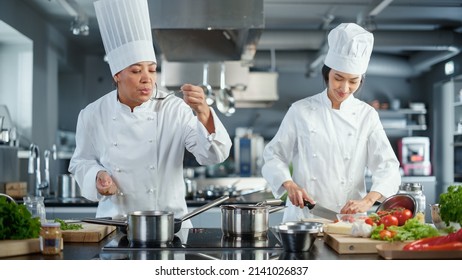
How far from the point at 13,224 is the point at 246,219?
0.68 m

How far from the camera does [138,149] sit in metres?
2.65

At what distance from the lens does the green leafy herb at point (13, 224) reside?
186cm

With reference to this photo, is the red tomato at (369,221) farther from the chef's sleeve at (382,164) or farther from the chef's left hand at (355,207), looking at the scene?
the chef's sleeve at (382,164)

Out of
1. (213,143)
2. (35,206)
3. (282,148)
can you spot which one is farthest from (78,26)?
(35,206)

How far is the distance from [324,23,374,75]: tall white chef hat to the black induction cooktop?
36.5 inches

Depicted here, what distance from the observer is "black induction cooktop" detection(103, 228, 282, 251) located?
1.86m

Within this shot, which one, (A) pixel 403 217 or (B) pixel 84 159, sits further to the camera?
(B) pixel 84 159

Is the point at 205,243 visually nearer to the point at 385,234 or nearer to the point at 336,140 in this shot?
the point at 385,234

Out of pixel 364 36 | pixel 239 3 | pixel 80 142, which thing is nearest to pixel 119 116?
pixel 80 142

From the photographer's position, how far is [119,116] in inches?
105

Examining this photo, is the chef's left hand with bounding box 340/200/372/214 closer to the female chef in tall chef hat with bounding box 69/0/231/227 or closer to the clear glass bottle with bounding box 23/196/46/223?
the female chef in tall chef hat with bounding box 69/0/231/227

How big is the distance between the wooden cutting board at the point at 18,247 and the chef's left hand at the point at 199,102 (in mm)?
664

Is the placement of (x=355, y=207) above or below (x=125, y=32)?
below

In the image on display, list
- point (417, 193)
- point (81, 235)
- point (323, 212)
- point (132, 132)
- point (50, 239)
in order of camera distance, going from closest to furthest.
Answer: point (50, 239) < point (81, 235) < point (417, 193) < point (323, 212) < point (132, 132)
